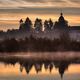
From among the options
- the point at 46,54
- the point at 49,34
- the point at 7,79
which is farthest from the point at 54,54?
the point at 7,79

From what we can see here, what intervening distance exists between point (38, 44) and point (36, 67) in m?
3.41

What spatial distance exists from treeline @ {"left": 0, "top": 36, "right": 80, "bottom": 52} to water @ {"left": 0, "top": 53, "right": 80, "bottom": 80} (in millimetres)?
359

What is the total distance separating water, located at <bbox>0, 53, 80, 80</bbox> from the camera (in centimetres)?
1719

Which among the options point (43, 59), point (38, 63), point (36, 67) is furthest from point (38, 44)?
point (36, 67)

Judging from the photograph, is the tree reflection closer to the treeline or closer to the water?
the water

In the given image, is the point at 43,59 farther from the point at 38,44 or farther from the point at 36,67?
the point at 36,67

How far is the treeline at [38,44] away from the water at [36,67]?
359mm

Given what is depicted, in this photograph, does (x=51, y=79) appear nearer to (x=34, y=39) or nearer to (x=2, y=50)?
(x=34, y=39)

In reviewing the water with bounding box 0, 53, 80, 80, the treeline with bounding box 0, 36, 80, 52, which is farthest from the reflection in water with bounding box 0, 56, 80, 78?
the treeline with bounding box 0, 36, 80, 52

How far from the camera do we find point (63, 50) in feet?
85.6

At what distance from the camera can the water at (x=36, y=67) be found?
17.2 m

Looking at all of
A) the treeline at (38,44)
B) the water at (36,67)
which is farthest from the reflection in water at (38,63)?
the treeline at (38,44)

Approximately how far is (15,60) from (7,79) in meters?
8.46

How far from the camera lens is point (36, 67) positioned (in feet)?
70.0
